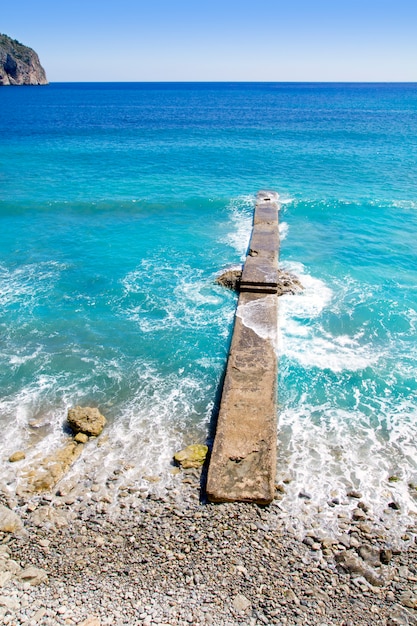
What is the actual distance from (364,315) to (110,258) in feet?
43.8

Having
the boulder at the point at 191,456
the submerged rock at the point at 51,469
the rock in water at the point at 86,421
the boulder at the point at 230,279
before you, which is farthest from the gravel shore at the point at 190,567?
the boulder at the point at 230,279

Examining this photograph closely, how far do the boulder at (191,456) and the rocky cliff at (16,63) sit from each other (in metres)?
181

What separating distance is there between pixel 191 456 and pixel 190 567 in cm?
318

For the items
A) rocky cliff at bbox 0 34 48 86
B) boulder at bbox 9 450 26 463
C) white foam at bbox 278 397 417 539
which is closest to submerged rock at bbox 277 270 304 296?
white foam at bbox 278 397 417 539

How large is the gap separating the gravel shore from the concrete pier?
2.12 feet

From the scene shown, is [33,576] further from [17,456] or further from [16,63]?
[16,63]

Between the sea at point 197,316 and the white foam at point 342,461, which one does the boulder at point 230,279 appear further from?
the white foam at point 342,461

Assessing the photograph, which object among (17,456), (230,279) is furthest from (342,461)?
(230,279)

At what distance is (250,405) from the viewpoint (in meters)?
13.4

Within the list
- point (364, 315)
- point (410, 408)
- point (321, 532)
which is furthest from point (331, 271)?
point (321, 532)

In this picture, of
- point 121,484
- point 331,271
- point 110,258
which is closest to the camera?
point 121,484

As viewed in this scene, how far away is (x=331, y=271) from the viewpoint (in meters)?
22.8

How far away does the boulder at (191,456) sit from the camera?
11.8m

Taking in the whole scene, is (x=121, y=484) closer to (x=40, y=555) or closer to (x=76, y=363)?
(x=40, y=555)
